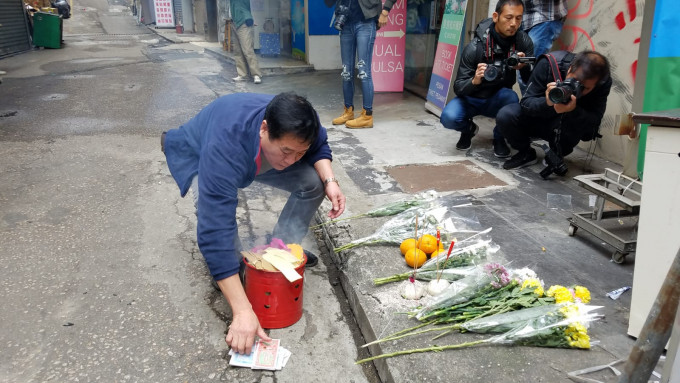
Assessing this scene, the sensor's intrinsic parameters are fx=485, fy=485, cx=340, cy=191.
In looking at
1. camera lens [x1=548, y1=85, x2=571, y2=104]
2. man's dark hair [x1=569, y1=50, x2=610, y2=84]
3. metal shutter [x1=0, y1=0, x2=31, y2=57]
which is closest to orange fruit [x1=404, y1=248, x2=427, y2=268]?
camera lens [x1=548, y1=85, x2=571, y2=104]

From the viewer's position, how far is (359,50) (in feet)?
17.5

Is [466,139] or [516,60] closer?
[516,60]

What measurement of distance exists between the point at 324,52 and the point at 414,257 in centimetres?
730

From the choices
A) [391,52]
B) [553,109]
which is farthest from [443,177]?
[391,52]

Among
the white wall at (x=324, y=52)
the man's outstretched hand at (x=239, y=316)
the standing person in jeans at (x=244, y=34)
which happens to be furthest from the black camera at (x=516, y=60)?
the white wall at (x=324, y=52)

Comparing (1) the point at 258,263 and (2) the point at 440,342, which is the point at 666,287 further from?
(1) the point at 258,263

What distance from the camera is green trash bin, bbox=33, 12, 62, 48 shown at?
13250 millimetres

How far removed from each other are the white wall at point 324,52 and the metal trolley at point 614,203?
6.90 metres

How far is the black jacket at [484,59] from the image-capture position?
4293 mm

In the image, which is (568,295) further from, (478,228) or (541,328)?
(478,228)

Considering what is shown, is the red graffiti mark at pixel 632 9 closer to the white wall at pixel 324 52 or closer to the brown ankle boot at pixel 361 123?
the brown ankle boot at pixel 361 123

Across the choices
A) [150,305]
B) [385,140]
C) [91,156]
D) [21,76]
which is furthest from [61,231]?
[21,76]

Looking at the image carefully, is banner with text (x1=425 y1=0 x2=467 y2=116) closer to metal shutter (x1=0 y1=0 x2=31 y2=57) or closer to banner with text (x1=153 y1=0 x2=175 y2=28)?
metal shutter (x1=0 y1=0 x2=31 y2=57)

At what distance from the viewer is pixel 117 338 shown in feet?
7.50
